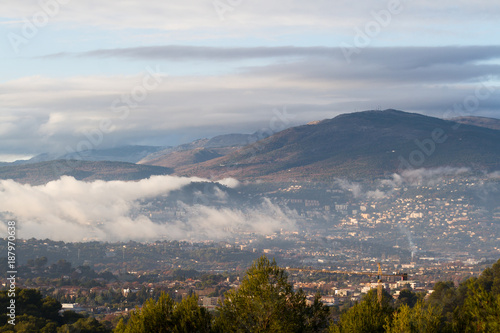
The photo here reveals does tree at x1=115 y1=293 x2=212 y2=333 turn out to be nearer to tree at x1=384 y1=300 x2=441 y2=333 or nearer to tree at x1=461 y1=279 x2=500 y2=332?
tree at x1=384 y1=300 x2=441 y2=333

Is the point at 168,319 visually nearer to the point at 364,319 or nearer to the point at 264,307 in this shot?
the point at 264,307

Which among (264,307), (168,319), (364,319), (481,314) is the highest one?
(264,307)

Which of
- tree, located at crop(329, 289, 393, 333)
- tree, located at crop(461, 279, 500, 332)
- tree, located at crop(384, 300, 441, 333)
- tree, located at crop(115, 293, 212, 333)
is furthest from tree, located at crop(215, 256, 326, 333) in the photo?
tree, located at crop(461, 279, 500, 332)

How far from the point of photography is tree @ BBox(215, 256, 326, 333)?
135 feet

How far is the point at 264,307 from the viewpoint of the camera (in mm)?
41656

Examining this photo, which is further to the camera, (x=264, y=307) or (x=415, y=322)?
(x=264, y=307)

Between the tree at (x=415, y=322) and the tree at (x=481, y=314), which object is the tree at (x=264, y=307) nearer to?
the tree at (x=415, y=322)

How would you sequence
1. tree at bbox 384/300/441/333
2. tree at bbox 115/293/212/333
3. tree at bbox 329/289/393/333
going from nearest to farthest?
tree at bbox 115/293/212/333
tree at bbox 384/300/441/333
tree at bbox 329/289/393/333

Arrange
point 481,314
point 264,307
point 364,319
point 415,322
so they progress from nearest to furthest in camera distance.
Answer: point 415,322 → point 481,314 → point 264,307 → point 364,319

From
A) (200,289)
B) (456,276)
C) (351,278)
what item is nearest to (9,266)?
(200,289)

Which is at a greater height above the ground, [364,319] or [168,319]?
[168,319]

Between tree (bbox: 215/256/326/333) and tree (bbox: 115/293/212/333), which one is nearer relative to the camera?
tree (bbox: 115/293/212/333)

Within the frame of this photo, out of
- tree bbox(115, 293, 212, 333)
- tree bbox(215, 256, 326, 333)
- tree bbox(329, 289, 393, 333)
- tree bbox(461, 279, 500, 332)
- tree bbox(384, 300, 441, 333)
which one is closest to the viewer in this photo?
tree bbox(461, 279, 500, 332)

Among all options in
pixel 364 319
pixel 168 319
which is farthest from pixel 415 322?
pixel 168 319
